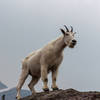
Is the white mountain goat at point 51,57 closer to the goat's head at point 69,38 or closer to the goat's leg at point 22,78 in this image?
the goat's head at point 69,38

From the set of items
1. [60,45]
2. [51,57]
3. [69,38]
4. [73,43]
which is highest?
[69,38]

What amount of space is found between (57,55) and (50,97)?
2.48 meters

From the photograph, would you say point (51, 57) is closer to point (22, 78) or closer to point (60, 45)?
point (60, 45)

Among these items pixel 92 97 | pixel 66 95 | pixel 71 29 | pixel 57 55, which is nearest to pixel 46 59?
pixel 57 55

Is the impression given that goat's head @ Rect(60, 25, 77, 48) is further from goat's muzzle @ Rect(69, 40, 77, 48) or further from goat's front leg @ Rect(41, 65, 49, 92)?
goat's front leg @ Rect(41, 65, 49, 92)

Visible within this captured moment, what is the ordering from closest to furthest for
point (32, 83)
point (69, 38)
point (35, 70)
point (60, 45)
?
point (69, 38) → point (60, 45) → point (35, 70) → point (32, 83)

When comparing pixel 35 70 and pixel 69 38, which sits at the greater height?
pixel 69 38

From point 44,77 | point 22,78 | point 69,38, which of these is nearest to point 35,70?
point 44,77

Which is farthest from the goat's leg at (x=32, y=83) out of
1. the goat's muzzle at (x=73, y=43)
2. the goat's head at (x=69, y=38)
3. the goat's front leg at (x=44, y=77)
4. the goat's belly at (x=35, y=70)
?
the goat's muzzle at (x=73, y=43)

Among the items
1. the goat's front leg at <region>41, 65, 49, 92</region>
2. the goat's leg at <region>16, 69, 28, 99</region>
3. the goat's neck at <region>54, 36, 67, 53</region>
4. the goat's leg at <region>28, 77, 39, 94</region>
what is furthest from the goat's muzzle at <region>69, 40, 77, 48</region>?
the goat's leg at <region>28, 77, 39, 94</region>

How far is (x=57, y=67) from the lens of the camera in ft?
50.5

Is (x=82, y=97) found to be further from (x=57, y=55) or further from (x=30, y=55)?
(x=30, y=55)

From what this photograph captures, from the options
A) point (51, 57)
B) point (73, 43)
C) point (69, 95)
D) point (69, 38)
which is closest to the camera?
point (69, 95)

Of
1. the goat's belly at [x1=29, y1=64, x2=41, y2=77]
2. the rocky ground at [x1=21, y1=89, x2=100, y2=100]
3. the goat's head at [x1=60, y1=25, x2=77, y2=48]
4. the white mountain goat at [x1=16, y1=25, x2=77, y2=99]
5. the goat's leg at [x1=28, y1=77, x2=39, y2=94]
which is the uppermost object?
the goat's head at [x1=60, y1=25, x2=77, y2=48]
